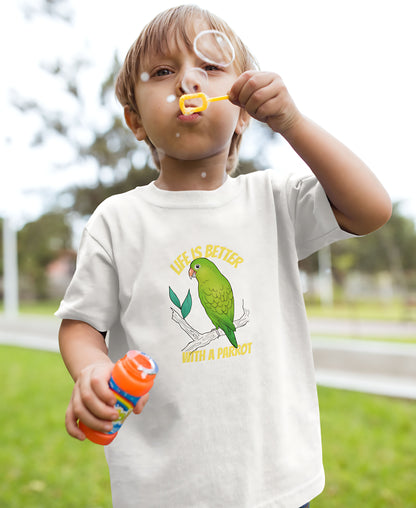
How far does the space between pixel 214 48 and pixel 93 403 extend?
15.7 inches

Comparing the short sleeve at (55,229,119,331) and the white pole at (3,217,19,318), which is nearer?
the short sleeve at (55,229,119,331)

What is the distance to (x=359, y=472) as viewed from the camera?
1.89 m

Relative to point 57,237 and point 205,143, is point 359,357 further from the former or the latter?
point 205,143

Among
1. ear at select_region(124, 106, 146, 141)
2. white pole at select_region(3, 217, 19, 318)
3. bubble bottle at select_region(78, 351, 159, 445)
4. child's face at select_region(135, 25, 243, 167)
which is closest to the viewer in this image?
bubble bottle at select_region(78, 351, 159, 445)

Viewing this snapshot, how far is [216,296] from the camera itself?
0.62m

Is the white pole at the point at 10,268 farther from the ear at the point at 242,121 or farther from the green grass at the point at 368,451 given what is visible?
the ear at the point at 242,121

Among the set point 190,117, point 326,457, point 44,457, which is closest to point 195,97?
point 190,117

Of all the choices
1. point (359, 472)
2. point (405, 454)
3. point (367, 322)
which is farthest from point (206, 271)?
point (367, 322)

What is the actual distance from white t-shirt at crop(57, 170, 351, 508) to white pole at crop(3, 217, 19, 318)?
315 cm

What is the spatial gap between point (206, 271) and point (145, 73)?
0.24m

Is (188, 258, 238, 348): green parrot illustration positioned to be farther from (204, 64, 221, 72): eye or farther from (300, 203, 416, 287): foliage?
(300, 203, 416, 287): foliage

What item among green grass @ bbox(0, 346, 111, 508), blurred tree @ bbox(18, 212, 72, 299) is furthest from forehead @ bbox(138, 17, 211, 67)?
blurred tree @ bbox(18, 212, 72, 299)

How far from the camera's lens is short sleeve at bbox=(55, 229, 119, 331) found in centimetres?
65

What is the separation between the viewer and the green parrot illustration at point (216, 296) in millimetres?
621
